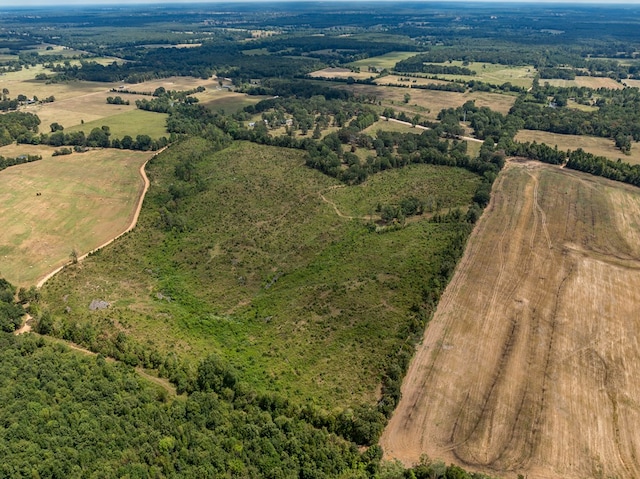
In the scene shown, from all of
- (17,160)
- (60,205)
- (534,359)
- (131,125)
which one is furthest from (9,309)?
(131,125)

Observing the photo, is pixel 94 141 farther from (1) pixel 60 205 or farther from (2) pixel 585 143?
(2) pixel 585 143

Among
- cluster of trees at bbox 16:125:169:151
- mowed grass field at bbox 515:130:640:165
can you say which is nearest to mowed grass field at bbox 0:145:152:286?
cluster of trees at bbox 16:125:169:151

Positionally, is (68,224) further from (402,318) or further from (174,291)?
(402,318)

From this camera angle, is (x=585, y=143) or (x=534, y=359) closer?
(x=534, y=359)

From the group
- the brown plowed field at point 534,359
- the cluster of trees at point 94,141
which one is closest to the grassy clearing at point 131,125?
the cluster of trees at point 94,141

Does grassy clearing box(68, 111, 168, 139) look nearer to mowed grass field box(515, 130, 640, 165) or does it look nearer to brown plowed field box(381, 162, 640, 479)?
brown plowed field box(381, 162, 640, 479)

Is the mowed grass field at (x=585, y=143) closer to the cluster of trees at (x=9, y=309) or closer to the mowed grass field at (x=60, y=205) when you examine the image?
the mowed grass field at (x=60, y=205)
